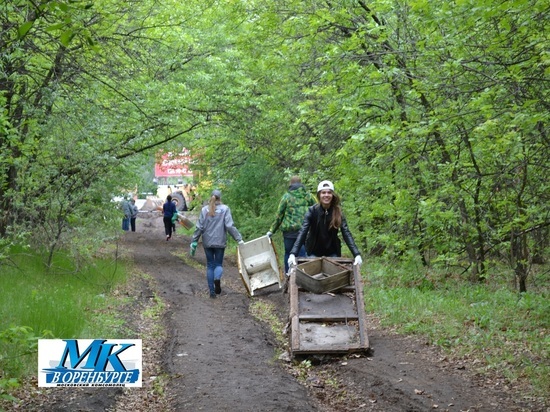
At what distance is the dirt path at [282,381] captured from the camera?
717cm

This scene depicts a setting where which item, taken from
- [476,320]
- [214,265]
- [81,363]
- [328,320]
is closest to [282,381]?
[328,320]

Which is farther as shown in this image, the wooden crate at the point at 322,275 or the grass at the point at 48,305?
the wooden crate at the point at 322,275

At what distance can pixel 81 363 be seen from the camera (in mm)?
7637

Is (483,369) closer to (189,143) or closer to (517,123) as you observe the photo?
(517,123)

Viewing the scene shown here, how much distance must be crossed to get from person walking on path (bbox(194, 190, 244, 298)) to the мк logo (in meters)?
6.83

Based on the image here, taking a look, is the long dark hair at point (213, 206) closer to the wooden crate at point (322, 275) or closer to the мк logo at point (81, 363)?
the wooden crate at point (322, 275)

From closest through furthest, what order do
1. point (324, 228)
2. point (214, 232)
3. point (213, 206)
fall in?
point (324, 228), point (214, 232), point (213, 206)

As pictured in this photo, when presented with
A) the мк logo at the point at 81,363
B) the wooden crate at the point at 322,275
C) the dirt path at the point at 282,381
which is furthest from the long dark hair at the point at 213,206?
the мк logo at the point at 81,363

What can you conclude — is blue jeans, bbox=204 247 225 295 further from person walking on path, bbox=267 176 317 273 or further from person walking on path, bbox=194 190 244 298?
person walking on path, bbox=267 176 317 273

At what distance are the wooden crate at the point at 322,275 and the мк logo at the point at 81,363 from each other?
2.83 metres

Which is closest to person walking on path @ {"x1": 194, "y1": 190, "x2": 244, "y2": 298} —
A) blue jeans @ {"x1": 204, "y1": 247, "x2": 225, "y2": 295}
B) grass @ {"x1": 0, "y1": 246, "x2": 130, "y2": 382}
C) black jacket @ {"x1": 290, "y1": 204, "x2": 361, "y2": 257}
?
blue jeans @ {"x1": 204, "y1": 247, "x2": 225, "y2": 295}

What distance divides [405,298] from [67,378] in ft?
22.6

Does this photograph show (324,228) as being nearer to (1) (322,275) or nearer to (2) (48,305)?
(1) (322,275)

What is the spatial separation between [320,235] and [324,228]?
14cm
